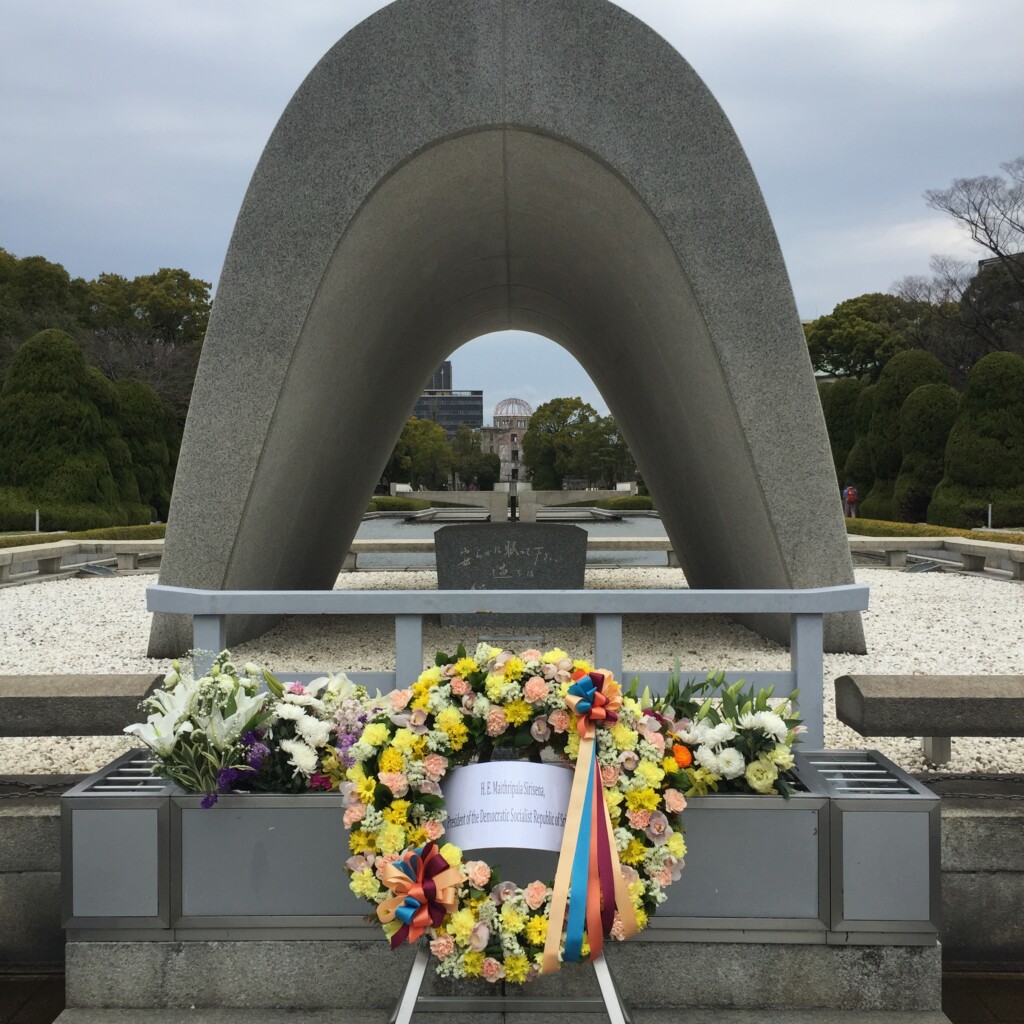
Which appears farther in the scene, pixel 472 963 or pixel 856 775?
pixel 856 775

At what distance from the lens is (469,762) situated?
2.41 meters

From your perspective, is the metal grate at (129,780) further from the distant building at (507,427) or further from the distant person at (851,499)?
the distant building at (507,427)

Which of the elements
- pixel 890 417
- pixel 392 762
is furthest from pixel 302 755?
pixel 890 417

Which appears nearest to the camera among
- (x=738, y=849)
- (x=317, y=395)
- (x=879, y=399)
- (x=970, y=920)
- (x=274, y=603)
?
(x=738, y=849)

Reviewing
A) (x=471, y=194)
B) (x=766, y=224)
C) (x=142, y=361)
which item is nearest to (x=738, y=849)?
(x=766, y=224)

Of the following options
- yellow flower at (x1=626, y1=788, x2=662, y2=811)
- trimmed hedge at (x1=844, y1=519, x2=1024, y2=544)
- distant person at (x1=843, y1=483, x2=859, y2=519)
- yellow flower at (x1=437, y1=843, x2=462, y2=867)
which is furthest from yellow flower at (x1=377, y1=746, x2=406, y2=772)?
distant person at (x1=843, y1=483, x2=859, y2=519)

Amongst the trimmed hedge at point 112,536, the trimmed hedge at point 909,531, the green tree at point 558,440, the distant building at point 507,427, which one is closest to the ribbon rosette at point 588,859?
the trimmed hedge at point 909,531

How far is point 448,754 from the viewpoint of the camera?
2.37m

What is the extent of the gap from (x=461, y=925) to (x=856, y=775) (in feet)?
4.93

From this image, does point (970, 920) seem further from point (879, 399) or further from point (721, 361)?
point (879, 399)

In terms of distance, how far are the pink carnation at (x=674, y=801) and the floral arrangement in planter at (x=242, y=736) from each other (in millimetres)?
879

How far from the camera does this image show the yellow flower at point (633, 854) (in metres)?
2.27

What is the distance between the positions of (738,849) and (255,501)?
439 cm

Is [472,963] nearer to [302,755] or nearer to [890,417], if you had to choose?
[302,755]
